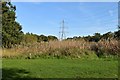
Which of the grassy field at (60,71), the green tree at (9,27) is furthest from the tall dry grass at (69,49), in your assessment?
the green tree at (9,27)

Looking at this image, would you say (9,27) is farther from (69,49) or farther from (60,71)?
(60,71)

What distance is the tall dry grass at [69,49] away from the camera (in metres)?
15.9

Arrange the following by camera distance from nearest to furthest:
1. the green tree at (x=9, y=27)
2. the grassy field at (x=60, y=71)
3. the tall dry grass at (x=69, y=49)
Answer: the grassy field at (x=60, y=71), the tall dry grass at (x=69, y=49), the green tree at (x=9, y=27)

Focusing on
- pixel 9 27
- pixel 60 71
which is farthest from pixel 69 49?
pixel 9 27

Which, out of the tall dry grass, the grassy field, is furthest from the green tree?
the grassy field

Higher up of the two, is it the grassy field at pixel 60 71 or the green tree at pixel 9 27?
the green tree at pixel 9 27

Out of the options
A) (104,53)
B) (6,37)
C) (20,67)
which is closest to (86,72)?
(20,67)

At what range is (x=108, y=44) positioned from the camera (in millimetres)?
16875

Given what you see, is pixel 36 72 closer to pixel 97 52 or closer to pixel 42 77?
pixel 42 77

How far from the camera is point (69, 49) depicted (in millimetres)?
16188

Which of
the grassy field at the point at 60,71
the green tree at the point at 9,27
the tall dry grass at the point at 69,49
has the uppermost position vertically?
the green tree at the point at 9,27

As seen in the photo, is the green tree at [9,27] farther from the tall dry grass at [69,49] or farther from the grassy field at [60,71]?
the grassy field at [60,71]

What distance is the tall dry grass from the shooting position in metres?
15.9

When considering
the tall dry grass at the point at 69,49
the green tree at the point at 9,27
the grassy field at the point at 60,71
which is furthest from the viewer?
the green tree at the point at 9,27
